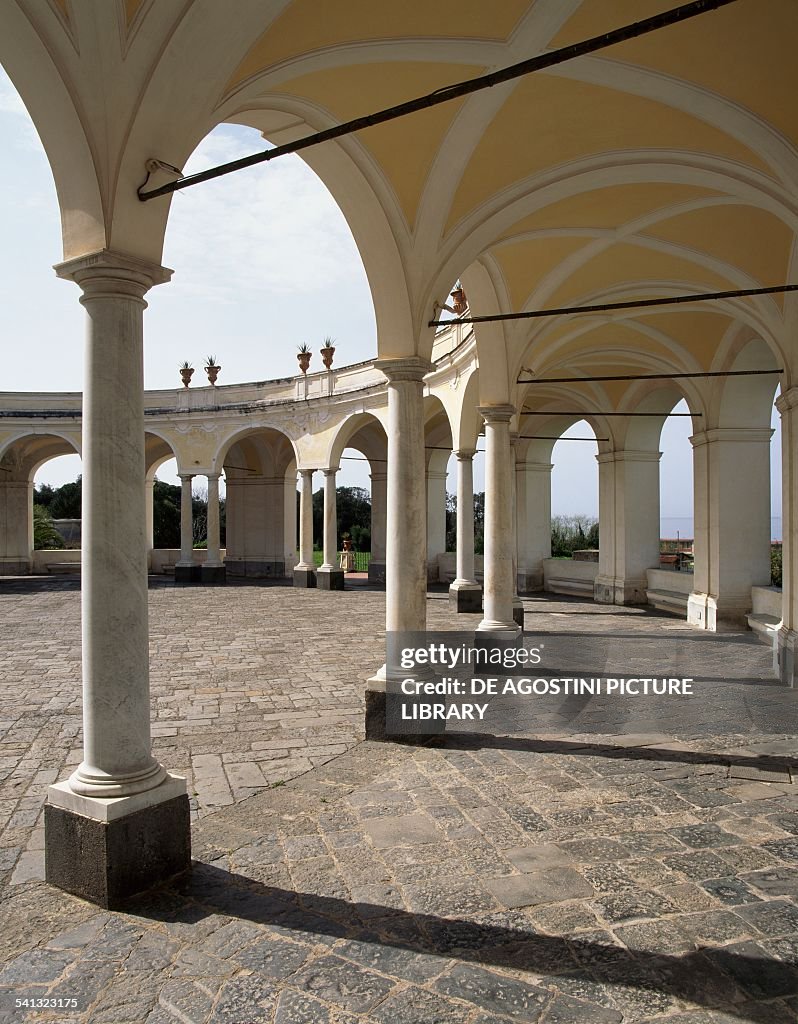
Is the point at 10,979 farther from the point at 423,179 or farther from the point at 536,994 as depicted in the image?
the point at 423,179

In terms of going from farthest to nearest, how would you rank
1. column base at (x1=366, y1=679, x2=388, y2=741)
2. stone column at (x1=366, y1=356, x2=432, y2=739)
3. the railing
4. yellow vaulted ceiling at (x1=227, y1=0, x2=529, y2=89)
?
the railing < stone column at (x1=366, y1=356, x2=432, y2=739) < column base at (x1=366, y1=679, x2=388, y2=741) < yellow vaulted ceiling at (x1=227, y1=0, x2=529, y2=89)

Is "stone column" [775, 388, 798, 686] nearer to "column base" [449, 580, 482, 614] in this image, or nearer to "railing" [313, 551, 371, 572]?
"column base" [449, 580, 482, 614]

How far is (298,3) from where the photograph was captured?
4684 millimetres

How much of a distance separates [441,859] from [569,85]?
5.71 meters

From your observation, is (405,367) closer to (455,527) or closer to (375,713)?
(375,713)

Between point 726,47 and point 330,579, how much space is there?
1833 centimetres

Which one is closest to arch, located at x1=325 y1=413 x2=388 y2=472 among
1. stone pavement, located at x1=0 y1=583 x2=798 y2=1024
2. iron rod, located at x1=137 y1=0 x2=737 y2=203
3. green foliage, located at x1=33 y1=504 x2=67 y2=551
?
green foliage, located at x1=33 y1=504 x2=67 y2=551

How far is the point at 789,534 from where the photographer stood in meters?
9.27

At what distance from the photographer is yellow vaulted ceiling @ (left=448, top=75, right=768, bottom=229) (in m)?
6.15

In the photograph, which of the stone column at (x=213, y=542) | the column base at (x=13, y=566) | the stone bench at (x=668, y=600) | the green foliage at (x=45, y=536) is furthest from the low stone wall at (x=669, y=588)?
the green foliage at (x=45, y=536)

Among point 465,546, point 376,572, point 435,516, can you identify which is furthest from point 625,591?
point 376,572

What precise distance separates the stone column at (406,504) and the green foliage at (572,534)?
75.5 ft

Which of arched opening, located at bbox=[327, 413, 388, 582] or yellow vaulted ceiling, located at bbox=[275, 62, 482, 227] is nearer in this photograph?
yellow vaulted ceiling, located at bbox=[275, 62, 482, 227]

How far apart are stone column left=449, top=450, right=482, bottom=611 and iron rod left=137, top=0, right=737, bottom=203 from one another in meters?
12.7
